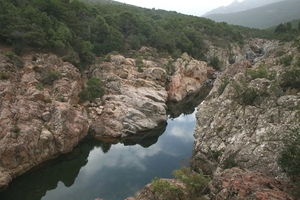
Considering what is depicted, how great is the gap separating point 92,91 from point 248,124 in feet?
79.7

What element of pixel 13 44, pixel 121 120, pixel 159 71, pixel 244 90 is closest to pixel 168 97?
pixel 159 71

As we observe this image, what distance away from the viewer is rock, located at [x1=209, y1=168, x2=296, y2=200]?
11094 mm

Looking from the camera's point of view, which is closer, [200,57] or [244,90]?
[244,90]

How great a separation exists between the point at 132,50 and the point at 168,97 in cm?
1647

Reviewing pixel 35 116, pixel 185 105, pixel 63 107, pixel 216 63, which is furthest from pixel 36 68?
pixel 216 63

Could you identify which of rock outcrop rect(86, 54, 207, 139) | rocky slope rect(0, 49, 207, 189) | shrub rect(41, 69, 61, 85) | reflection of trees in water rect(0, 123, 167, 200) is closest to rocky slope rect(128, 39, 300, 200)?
rock outcrop rect(86, 54, 207, 139)

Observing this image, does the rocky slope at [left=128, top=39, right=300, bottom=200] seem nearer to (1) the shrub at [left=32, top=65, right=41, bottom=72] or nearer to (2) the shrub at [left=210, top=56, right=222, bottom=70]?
(1) the shrub at [left=32, top=65, right=41, bottom=72]

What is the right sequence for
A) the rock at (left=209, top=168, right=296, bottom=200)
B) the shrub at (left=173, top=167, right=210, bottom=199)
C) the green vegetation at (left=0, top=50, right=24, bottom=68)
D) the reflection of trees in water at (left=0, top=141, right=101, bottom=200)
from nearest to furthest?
the rock at (left=209, top=168, right=296, bottom=200)
the shrub at (left=173, top=167, right=210, bottom=199)
the reflection of trees in water at (left=0, top=141, right=101, bottom=200)
the green vegetation at (left=0, top=50, right=24, bottom=68)

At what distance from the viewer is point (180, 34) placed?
68.9m

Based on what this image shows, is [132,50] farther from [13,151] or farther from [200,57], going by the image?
[13,151]

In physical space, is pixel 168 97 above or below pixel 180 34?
below

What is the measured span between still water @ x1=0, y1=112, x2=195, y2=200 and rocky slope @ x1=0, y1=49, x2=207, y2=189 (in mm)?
1291

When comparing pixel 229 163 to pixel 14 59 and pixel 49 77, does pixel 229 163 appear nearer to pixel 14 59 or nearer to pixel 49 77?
pixel 49 77

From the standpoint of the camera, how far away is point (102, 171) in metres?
26.5
